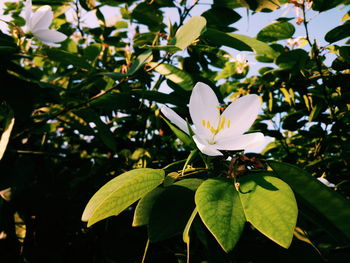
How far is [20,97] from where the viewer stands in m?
0.93

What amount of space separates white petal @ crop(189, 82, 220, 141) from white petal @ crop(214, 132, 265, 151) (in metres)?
0.05

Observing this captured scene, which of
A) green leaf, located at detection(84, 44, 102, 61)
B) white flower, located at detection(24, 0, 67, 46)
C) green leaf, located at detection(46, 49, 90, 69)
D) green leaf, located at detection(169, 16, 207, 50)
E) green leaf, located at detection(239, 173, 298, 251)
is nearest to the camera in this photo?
green leaf, located at detection(239, 173, 298, 251)

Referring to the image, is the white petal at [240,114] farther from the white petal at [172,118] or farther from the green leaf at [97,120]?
the green leaf at [97,120]

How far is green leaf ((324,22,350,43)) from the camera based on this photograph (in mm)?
1060

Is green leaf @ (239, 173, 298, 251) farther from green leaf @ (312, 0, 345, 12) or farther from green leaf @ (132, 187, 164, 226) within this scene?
green leaf @ (312, 0, 345, 12)

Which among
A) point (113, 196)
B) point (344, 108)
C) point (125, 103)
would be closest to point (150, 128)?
point (125, 103)

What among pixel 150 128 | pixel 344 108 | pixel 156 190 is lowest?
pixel 150 128

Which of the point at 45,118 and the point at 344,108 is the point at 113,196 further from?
the point at 344,108

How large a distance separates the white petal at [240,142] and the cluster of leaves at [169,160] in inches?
2.8

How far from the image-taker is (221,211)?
1.48 ft

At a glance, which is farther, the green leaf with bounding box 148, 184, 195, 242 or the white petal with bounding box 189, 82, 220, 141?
the white petal with bounding box 189, 82, 220, 141

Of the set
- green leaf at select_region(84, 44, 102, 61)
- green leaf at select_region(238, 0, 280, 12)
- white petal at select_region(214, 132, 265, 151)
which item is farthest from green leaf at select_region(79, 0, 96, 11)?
white petal at select_region(214, 132, 265, 151)

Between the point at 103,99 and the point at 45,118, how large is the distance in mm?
266

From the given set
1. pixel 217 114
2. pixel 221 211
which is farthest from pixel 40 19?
pixel 221 211
